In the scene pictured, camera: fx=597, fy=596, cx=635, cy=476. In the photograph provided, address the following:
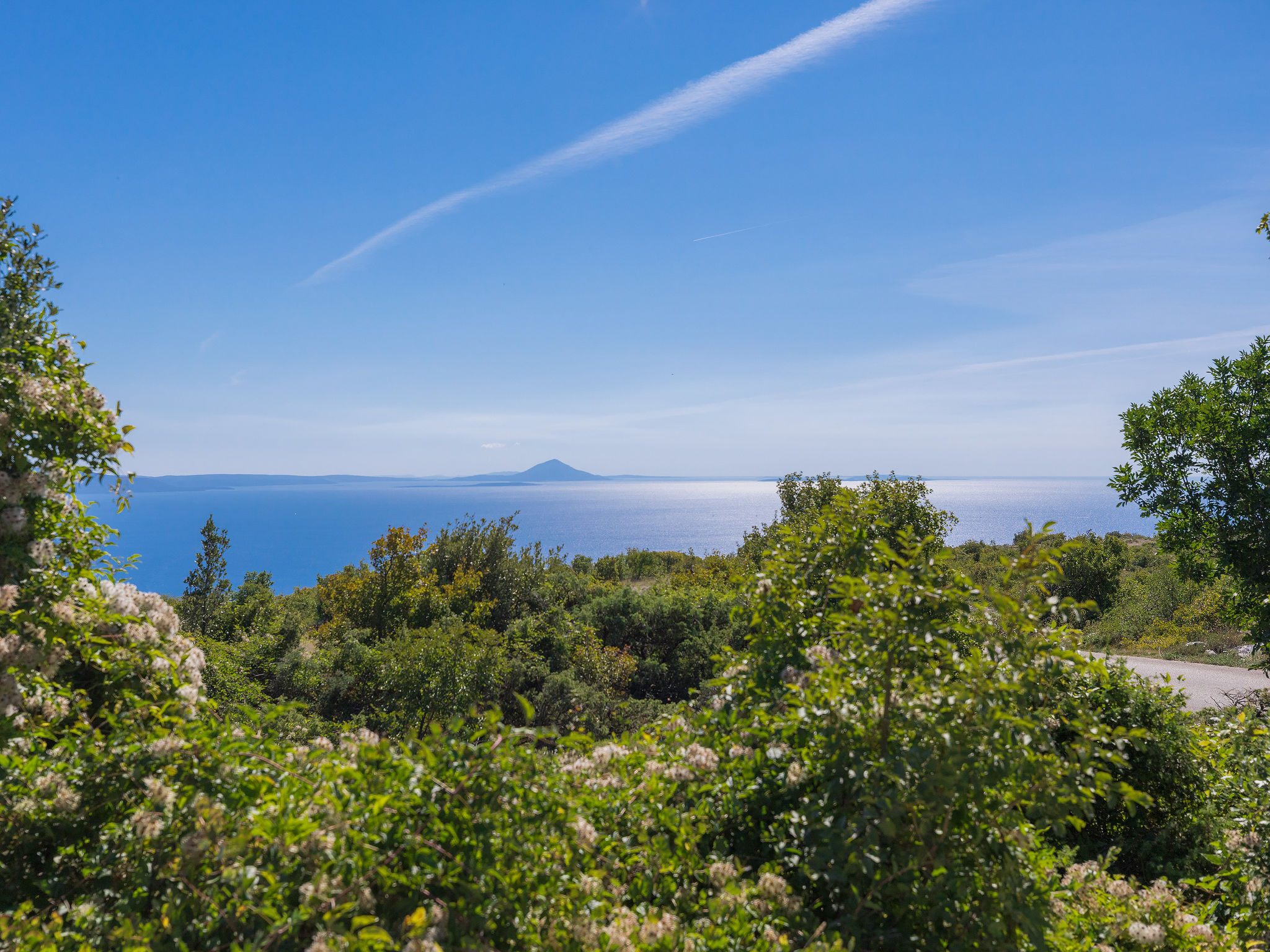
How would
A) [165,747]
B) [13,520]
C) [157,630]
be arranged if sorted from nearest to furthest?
[165,747], [13,520], [157,630]

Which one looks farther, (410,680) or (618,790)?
(410,680)

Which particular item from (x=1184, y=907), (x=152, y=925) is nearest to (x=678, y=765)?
(x=152, y=925)

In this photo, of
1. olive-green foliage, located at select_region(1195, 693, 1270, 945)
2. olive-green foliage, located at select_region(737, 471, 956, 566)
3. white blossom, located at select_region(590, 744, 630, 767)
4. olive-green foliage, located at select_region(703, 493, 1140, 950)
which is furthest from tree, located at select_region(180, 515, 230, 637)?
olive-green foliage, located at select_region(1195, 693, 1270, 945)

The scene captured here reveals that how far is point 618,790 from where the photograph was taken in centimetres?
300

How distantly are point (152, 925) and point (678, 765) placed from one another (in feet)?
6.69

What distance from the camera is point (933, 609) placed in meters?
3.63

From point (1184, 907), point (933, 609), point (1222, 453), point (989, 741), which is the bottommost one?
point (1184, 907)

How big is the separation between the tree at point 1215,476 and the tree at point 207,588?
22796 mm

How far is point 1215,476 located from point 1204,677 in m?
11.2

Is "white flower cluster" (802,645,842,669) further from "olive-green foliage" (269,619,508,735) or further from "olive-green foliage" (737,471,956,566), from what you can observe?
"olive-green foliage" (737,471,956,566)

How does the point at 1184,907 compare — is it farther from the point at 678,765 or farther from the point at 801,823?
the point at 678,765

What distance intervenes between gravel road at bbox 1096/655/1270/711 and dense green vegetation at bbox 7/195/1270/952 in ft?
38.8

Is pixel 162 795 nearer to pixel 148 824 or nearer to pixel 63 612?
pixel 148 824

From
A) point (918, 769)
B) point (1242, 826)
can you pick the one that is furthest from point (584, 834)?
point (1242, 826)
